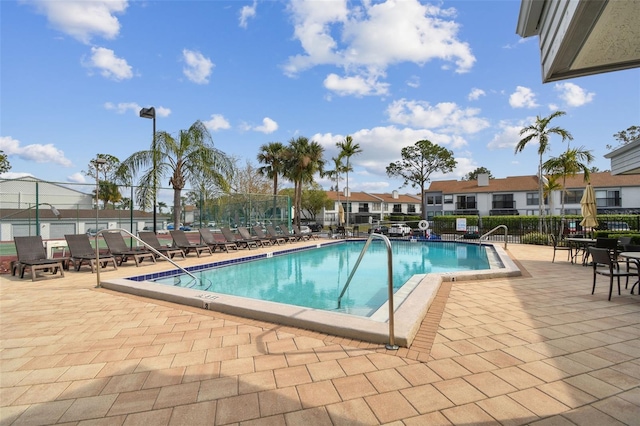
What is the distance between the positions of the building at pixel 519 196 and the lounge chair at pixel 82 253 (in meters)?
33.7

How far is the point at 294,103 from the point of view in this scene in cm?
1930

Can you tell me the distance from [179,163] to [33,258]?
210 inches

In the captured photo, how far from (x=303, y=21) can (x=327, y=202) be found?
131ft

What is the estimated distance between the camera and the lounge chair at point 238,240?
1257 centimetres

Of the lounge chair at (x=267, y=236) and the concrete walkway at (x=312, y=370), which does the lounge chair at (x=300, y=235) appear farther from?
the concrete walkway at (x=312, y=370)

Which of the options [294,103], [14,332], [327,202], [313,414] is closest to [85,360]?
[14,332]

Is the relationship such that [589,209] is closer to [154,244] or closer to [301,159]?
[154,244]

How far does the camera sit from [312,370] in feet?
8.98

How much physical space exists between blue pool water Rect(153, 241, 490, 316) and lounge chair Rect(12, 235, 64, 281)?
2.39 metres

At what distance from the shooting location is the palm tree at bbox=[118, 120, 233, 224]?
1127 centimetres

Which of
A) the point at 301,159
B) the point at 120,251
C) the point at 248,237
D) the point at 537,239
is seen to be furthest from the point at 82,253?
the point at 301,159

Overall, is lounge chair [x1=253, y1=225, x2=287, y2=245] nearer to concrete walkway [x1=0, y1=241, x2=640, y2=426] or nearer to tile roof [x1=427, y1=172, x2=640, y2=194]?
concrete walkway [x1=0, y1=241, x2=640, y2=426]

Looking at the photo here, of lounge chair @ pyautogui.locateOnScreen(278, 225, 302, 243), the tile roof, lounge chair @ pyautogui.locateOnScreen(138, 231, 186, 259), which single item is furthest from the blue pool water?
the tile roof

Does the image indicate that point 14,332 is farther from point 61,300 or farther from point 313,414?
point 313,414
